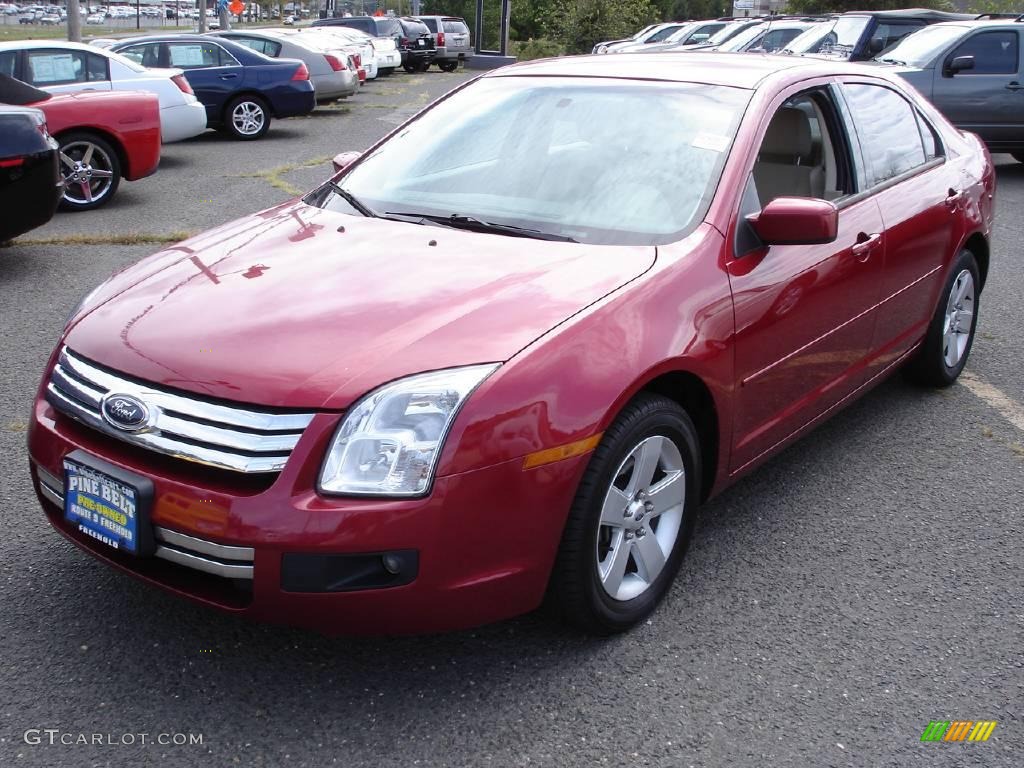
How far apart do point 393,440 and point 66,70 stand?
389 inches

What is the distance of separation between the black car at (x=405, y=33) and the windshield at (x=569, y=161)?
96.2ft

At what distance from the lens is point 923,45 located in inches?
523

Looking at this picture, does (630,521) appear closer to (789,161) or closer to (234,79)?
(789,161)

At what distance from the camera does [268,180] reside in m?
11.0

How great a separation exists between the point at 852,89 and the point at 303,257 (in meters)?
2.39

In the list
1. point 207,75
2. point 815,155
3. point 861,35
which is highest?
point 861,35

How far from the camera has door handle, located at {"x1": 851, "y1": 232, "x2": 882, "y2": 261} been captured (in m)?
3.87

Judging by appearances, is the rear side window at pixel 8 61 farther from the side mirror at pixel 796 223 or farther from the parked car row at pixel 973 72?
the side mirror at pixel 796 223

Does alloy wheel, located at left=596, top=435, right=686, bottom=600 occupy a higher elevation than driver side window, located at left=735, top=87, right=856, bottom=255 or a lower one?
lower

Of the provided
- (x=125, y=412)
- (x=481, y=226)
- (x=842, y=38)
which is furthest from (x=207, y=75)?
(x=125, y=412)

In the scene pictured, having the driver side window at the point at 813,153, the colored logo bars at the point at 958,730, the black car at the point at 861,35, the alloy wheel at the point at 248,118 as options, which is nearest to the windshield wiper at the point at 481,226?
the driver side window at the point at 813,153

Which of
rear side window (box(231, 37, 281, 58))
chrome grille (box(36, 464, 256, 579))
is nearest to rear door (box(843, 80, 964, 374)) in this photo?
chrome grille (box(36, 464, 256, 579))

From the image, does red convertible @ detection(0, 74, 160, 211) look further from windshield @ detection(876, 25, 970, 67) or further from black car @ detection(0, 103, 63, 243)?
windshield @ detection(876, 25, 970, 67)

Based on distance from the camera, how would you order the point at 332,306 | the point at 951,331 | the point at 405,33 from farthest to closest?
the point at 405,33 < the point at 951,331 < the point at 332,306
